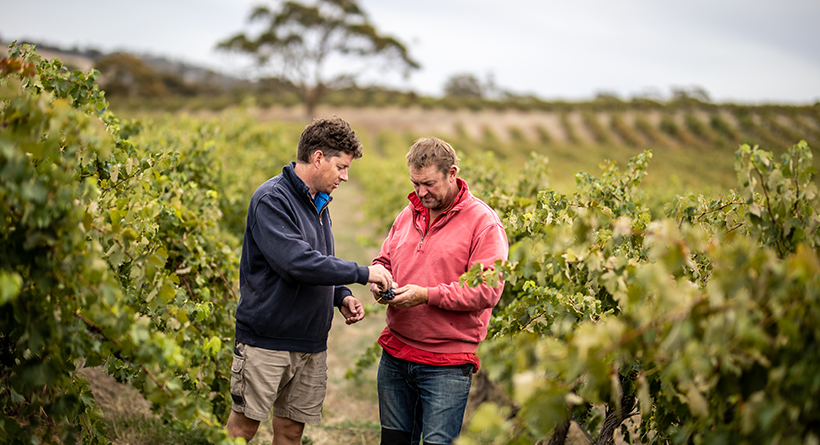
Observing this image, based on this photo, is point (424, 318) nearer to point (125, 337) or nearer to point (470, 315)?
point (470, 315)

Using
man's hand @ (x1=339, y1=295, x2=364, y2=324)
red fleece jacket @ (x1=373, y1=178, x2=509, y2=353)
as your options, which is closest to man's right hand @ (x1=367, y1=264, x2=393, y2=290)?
red fleece jacket @ (x1=373, y1=178, x2=509, y2=353)

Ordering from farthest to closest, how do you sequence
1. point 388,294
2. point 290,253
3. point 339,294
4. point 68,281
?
point 339,294
point 388,294
point 290,253
point 68,281

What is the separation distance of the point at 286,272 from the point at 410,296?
1.95 feet

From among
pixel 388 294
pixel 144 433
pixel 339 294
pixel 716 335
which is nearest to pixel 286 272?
pixel 388 294

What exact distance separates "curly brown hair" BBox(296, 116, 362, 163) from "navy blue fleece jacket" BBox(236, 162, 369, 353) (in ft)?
0.50

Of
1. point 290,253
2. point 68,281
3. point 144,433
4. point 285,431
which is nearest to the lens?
point 68,281

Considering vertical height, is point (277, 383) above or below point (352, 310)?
below

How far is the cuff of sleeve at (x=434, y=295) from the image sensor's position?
2.37 m

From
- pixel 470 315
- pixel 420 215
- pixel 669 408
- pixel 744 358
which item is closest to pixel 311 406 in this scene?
pixel 470 315

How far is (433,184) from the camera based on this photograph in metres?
2.52

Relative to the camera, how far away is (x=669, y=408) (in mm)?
1784

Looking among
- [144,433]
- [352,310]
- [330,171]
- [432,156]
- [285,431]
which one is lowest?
[144,433]

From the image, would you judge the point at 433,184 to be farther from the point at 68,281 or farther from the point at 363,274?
the point at 68,281

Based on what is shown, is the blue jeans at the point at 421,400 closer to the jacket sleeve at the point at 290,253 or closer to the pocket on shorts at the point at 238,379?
the jacket sleeve at the point at 290,253
